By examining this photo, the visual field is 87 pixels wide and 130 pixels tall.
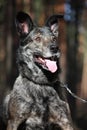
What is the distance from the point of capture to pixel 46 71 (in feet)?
33.3

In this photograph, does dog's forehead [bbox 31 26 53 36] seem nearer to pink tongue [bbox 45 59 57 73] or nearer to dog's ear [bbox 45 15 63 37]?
dog's ear [bbox 45 15 63 37]

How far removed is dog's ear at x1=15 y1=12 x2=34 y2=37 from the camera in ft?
33.5

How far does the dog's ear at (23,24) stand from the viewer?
1022 cm

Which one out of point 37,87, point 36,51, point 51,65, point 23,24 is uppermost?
point 23,24

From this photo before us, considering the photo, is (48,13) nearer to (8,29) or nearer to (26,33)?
(8,29)

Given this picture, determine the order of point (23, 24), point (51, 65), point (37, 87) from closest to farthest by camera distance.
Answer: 1. point (51, 65)
2. point (37, 87)
3. point (23, 24)

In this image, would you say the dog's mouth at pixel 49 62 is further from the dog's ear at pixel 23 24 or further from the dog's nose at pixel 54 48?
the dog's ear at pixel 23 24

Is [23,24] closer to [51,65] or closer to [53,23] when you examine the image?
[53,23]

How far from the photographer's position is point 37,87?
10.1m

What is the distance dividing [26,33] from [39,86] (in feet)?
3.11

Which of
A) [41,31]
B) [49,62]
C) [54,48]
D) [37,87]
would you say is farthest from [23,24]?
[37,87]

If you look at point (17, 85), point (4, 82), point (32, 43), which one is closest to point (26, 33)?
point (32, 43)

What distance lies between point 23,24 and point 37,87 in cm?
113

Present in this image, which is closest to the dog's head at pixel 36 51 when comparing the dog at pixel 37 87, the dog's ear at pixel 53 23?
the dog at pixel 37 87
